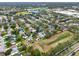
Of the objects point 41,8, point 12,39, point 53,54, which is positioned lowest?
point 53,54

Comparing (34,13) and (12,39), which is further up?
(34,13)

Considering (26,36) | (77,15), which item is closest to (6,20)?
(26,36)

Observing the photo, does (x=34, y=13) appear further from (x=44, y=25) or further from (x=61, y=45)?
(x=61, y=45)

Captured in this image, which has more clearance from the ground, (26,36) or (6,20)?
(6,20)

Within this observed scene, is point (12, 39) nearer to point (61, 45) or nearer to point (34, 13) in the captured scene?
point (34, 13)

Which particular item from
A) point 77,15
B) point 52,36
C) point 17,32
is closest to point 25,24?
point 17,32

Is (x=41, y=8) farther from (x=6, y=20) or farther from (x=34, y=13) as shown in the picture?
(x=6, y=20)

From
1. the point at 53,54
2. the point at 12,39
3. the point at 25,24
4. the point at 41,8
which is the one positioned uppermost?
the point at 41,8

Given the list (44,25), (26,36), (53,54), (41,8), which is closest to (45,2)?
(41,8)
